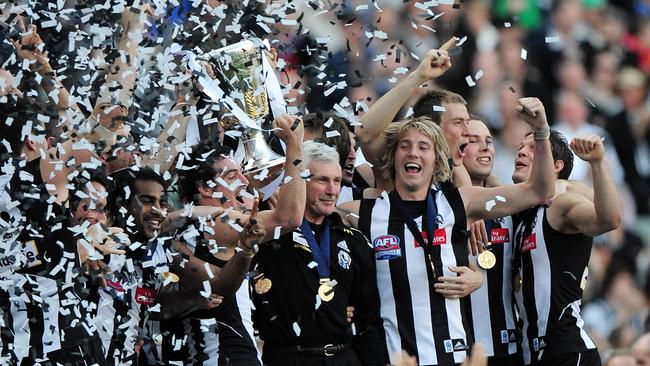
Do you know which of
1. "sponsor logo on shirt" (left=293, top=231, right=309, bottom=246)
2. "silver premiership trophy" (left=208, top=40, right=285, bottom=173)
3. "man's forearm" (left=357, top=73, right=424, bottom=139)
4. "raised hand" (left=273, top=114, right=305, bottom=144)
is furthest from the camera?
"man's forearm" (left=357, top=73, right=424, bottom=139)

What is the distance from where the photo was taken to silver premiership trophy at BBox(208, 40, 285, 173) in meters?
6.09

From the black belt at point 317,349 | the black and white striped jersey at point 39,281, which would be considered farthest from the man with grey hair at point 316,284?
the black and white striped jersey at point 39,281

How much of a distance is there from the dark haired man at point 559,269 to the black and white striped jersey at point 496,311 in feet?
0.15

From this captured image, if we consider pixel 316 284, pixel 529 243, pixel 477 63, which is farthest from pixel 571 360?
pixel 477 63

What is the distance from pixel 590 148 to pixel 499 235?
67 cm

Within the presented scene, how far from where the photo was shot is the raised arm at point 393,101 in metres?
6.56

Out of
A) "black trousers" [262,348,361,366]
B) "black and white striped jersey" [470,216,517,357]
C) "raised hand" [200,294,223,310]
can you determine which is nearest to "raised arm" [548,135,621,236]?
"black and white striped jersey" [470,216,517,357]

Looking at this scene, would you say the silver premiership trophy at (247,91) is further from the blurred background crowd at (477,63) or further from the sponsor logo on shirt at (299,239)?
the sponsor logo on shirt at (299,239)

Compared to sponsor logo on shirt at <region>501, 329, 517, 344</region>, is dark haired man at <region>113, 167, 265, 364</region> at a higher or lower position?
higher

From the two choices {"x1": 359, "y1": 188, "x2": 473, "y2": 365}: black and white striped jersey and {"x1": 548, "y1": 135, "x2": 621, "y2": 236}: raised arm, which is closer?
{"x1": 359, "y1": 188, "x2": 473, "y2": 365}: black and white striped jersey

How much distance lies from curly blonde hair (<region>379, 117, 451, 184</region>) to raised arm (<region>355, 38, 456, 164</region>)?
4 cm

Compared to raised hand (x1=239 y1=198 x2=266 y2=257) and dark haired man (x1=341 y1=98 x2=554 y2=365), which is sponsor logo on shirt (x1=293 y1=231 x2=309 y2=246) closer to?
dark haired man (x1=341 y1=98 x2=554 y2=365)

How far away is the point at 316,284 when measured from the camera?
6.17 meters

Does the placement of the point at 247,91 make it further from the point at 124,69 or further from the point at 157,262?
the point at 157,262
